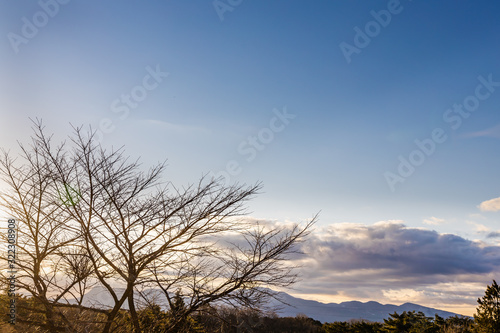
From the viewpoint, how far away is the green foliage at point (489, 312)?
13.4m

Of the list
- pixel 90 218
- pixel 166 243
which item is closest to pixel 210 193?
pixel 166 243

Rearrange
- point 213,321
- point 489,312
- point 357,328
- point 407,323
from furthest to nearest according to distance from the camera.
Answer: point 357,328 → point 407,323 → point 489,312 → point 213,321

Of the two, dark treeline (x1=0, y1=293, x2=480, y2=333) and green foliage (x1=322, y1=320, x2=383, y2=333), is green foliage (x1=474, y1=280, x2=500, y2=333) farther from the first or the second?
green foliage (x1=322, y1=320, x2=383, y2=333)

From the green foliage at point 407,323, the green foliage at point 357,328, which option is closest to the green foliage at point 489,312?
the green foliage at point 407,323

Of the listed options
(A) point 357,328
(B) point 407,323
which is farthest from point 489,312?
(A) point 357,328

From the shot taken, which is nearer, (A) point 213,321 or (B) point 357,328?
(A) point 213,321

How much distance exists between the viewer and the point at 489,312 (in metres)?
13.6

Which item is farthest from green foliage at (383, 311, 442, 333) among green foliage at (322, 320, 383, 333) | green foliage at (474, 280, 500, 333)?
green foliage at (474, 280, 500, 333)

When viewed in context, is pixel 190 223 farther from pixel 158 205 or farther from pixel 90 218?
pixel 90 218

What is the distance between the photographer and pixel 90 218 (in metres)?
6.36

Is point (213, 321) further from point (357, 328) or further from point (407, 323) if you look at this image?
point (357, 328)

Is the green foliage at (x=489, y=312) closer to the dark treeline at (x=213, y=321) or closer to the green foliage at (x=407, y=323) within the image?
the dark treeline at (x=213, y=321)

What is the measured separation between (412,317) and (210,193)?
21.2 m

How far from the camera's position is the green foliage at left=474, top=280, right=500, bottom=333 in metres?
13.4
